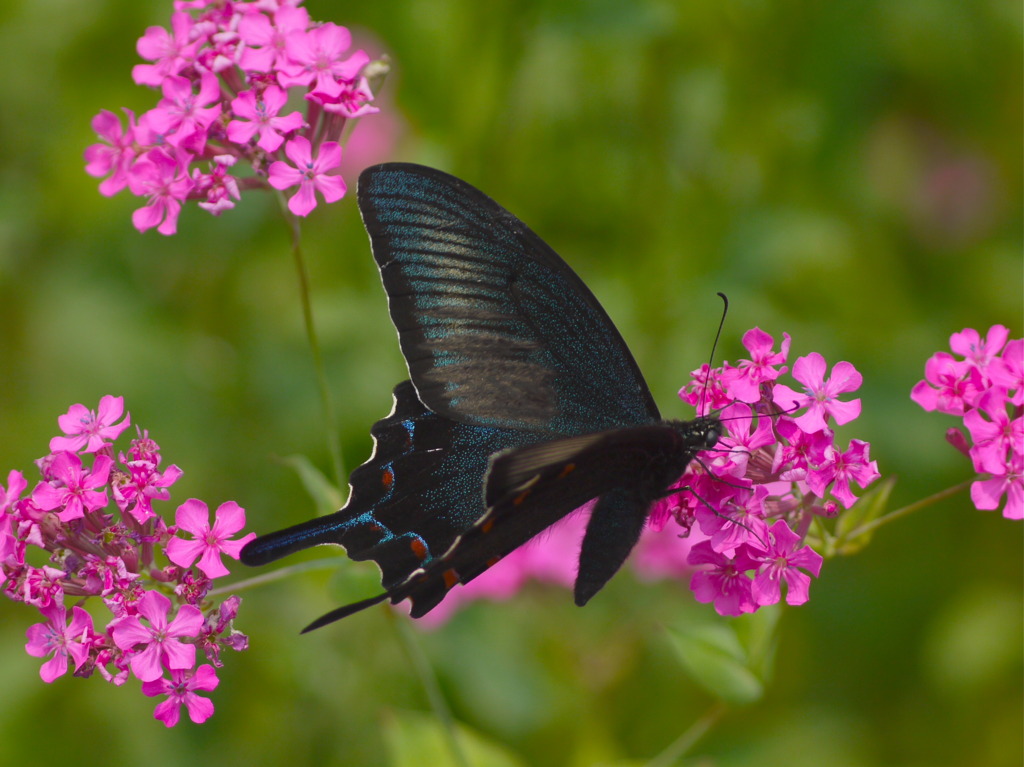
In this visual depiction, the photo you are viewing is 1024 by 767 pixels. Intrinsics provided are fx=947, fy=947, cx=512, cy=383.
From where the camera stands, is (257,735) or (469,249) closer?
(469,249)

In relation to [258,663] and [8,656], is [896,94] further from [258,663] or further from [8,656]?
[8,656]

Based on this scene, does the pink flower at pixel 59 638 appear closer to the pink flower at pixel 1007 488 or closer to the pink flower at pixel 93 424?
the pink flower at pixel 93 424

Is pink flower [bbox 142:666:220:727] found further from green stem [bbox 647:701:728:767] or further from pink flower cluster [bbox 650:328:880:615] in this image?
green stem [bbox 647:701:728:767]

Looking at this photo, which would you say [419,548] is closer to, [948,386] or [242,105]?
[242,105]

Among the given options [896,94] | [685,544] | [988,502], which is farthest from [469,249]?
[896,94]

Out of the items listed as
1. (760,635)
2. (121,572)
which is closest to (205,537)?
(121,572)

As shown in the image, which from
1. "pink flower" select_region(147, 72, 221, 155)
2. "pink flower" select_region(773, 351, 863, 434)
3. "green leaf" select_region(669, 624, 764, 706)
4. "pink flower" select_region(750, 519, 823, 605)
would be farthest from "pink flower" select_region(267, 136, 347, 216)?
"green leaf" select_region(669, 624, 764, 706)
